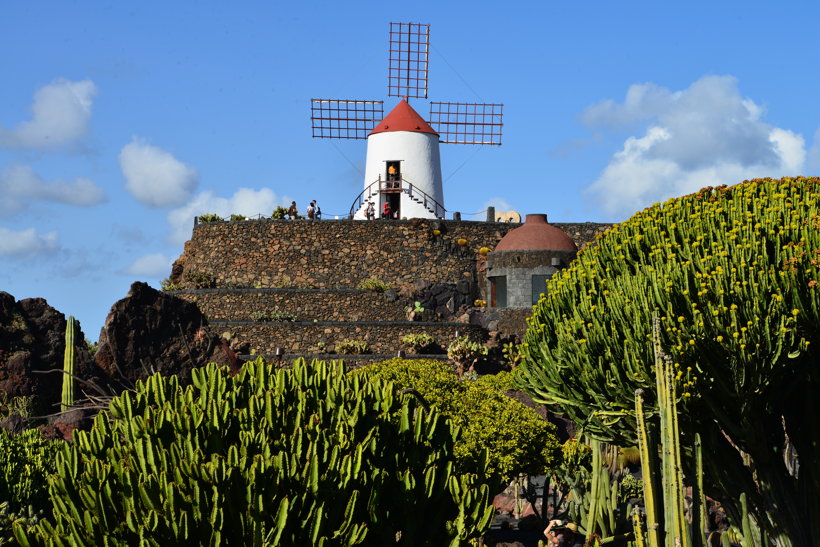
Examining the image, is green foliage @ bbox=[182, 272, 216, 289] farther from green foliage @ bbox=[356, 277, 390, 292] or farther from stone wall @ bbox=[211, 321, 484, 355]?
green foliage @ bbox=[356, 277, 390, 292]

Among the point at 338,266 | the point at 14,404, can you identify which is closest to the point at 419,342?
the point at 338,266

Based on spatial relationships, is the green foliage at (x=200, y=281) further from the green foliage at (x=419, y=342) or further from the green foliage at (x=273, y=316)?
the green foliage at (x=419, y=342)

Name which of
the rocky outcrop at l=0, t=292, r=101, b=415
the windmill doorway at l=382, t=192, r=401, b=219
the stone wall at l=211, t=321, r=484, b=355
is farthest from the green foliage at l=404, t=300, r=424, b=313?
the rocky outcrop at l=0, t=292, r=101, b=415

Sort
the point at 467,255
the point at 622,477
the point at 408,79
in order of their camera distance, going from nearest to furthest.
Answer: the point at 622,477 < the point at 467,255 < the point at 408,79

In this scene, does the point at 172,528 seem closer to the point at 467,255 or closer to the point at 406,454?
the point at 406,454

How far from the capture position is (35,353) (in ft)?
90.7

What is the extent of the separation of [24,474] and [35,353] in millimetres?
10303

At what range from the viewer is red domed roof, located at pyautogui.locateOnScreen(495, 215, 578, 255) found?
4172 centimetres

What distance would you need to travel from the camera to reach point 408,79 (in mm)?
54969

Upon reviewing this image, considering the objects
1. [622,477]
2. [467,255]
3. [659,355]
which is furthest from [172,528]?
[467,255]

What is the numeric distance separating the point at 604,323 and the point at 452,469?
5.83 metres

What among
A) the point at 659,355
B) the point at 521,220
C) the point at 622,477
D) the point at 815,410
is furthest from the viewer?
the point at 521,220

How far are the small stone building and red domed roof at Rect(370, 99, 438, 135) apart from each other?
35.1ft

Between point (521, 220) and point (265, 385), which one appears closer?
point (265, 385)
